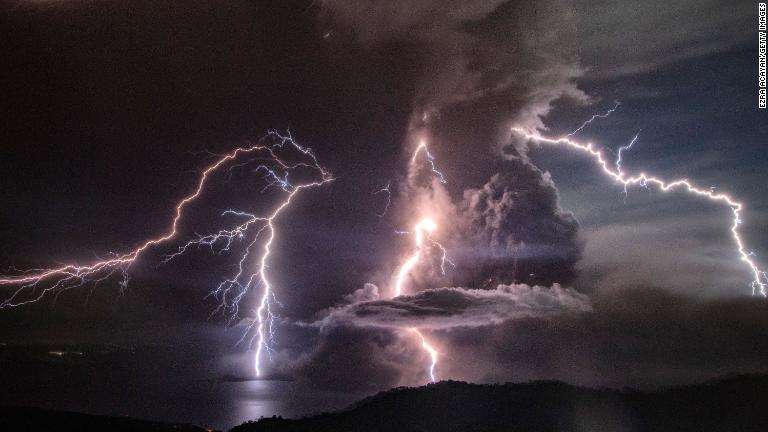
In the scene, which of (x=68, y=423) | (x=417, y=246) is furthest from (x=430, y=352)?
(x=68, y=423)

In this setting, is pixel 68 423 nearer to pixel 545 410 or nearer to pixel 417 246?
pixel 417 246

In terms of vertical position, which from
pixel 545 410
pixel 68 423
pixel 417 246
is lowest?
pixel 68 423

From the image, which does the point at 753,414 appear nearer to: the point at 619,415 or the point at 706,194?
the point at 619,415

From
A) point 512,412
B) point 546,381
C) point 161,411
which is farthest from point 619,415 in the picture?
point 161,411

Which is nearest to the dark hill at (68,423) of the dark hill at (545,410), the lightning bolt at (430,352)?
the dark hill at (545,410)

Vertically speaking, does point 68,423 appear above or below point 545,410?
below

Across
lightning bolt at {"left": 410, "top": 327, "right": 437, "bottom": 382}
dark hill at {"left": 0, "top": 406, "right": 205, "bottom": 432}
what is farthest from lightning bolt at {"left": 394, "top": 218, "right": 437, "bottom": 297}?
dark hill at {"left": 0, "top": 406, "right": 205, "bottom": 432}

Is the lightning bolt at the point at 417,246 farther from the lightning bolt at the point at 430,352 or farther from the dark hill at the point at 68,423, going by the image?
the dark hill at the point at 68,423
